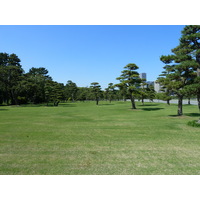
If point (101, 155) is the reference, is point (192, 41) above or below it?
above

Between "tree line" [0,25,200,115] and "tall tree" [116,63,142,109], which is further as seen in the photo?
"tall tree" [116,63,142,109]

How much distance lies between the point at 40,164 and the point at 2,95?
48.7 m

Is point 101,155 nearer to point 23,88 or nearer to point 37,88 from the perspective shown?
point 23,88

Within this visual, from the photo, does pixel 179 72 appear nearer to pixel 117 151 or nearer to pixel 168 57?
pixel 168 57

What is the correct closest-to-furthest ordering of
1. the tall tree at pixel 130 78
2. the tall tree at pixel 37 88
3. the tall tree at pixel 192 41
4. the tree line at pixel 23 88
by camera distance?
the tall tree at pixel 192 41
the tall tree at pixel 130 78
the tree line at pixel 23 88
the tall tree at pixel 37 88

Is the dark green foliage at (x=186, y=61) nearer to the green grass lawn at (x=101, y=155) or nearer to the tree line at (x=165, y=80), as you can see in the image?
the tree line at (x=165, y=80)

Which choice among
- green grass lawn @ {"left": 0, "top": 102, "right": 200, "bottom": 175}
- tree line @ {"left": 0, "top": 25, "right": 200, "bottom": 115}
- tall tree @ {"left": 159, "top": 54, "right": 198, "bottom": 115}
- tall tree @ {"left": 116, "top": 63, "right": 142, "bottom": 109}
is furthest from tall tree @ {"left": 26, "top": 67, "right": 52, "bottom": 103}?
green grass lawn @ {"left": 0, "top": 102, "right": 200, "bottom": 175}

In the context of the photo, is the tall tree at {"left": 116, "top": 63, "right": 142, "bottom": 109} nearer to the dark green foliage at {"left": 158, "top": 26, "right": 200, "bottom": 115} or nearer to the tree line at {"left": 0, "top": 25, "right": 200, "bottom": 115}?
the tree line at {"left": 0, "top": 25, "right": 200, "bottom": 115}

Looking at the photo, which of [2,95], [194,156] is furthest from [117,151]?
[2,95]

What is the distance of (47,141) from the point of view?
696cm

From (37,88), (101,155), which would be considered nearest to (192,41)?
(101,155)

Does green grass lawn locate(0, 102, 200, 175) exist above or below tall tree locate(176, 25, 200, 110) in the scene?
below

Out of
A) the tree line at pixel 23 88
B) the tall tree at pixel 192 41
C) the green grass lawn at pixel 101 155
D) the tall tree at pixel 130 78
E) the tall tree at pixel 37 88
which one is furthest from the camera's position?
the tall tree at pixel 37 88

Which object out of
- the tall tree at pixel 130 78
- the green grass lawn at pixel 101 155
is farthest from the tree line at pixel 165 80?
the green grass lawn at pixel 101 155
